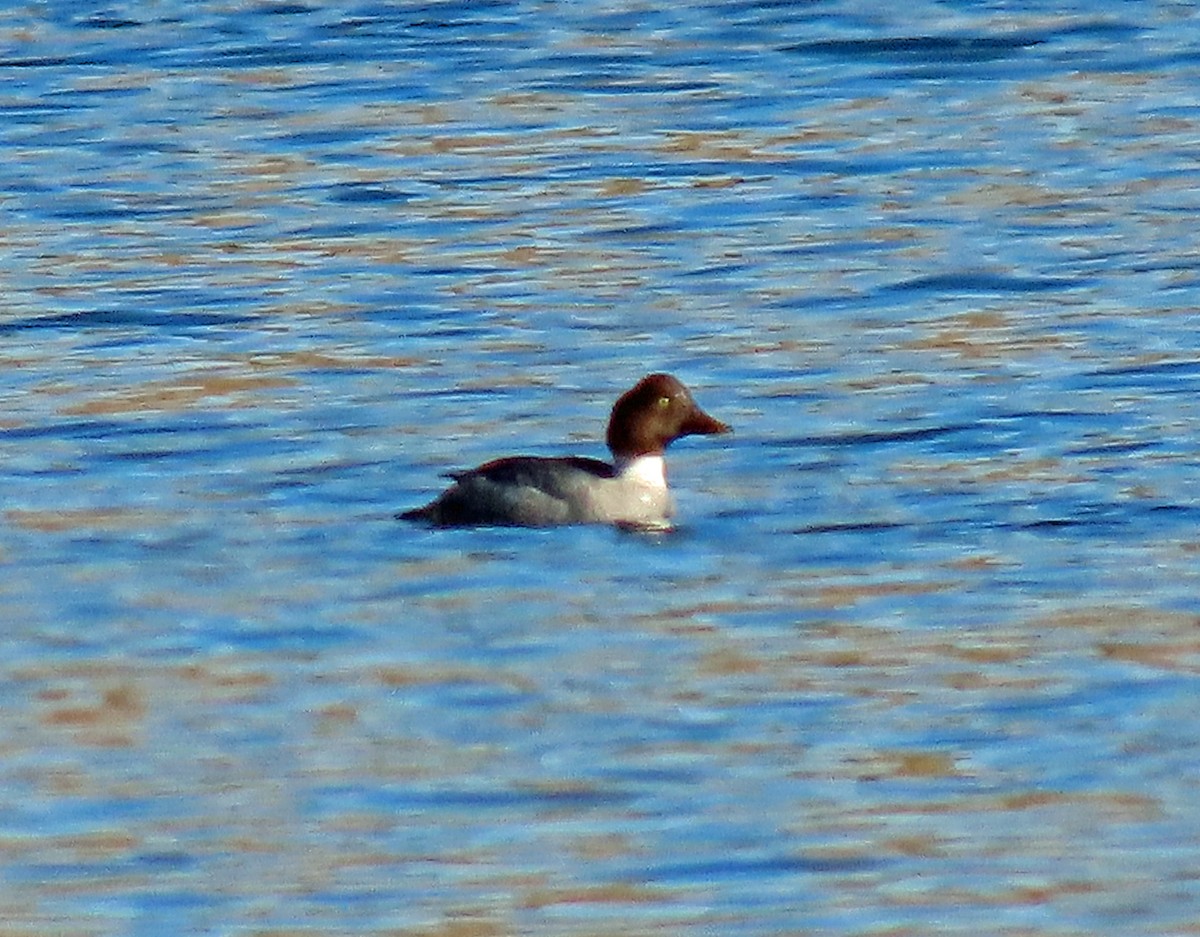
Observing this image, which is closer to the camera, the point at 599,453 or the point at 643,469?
the point at 643,469

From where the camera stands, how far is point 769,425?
12469 mm

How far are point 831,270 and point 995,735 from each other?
6747 mm

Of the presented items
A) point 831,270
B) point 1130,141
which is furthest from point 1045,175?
point 831,270

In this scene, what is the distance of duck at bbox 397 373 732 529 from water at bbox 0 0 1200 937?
10 centimetres

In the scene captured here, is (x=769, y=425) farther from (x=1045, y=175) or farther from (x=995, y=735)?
(x=1045, y=175)

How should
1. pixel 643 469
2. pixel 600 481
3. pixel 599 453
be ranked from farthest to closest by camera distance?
pixel 599 453 → pixel 643 469 → pixel 600 481

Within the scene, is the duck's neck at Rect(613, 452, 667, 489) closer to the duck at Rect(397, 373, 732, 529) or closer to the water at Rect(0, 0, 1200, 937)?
the duck at Rect(397, 373, 732, 529)

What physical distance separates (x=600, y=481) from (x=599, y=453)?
1129mm

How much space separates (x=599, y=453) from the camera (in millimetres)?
12375

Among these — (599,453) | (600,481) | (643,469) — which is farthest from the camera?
(599,453)

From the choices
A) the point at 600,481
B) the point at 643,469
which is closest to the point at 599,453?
the point at 643,469

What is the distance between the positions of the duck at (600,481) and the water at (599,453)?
10cm

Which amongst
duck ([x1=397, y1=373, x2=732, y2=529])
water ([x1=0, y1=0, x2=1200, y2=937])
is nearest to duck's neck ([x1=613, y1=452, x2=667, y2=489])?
duck ([x1=397, y1=373, x2=732, y2=529])

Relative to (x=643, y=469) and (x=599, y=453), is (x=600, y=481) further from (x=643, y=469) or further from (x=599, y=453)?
(x=599, y=453)
